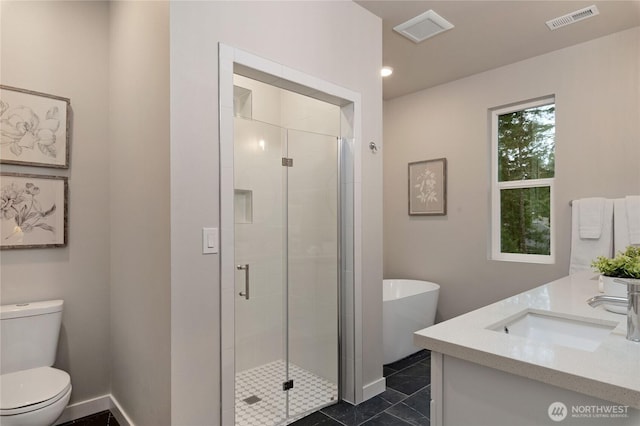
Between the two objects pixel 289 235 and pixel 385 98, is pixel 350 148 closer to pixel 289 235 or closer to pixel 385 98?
pixel 289 235

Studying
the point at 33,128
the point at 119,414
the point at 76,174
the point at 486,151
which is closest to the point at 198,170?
the point at 76,174

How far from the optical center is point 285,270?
8.01 ft

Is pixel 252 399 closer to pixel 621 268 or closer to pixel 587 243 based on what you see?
pixel 621 268

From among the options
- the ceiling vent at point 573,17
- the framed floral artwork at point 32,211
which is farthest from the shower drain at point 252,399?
the ceiling vent at point 573,17

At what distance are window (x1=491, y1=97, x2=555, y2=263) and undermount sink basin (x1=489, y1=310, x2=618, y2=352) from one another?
86.2 inches

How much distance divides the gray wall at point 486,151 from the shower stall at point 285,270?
70.0 inches

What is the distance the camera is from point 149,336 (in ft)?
6.16

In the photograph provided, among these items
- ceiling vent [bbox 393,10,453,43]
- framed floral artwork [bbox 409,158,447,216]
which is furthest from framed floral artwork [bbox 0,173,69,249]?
→ framed floral artwork [bbox 409,158,447,216]

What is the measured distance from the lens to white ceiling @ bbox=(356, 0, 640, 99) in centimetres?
253

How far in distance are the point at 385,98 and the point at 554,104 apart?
1.85 meters

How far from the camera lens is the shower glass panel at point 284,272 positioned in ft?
Result: 7.19

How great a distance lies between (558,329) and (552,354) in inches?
21.4

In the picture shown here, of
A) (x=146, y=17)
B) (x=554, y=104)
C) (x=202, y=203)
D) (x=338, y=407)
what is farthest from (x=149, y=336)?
(x=554, y=104)

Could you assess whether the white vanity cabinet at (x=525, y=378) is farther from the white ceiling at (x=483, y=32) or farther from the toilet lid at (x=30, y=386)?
the white ceiling at (x=483, y=32)
